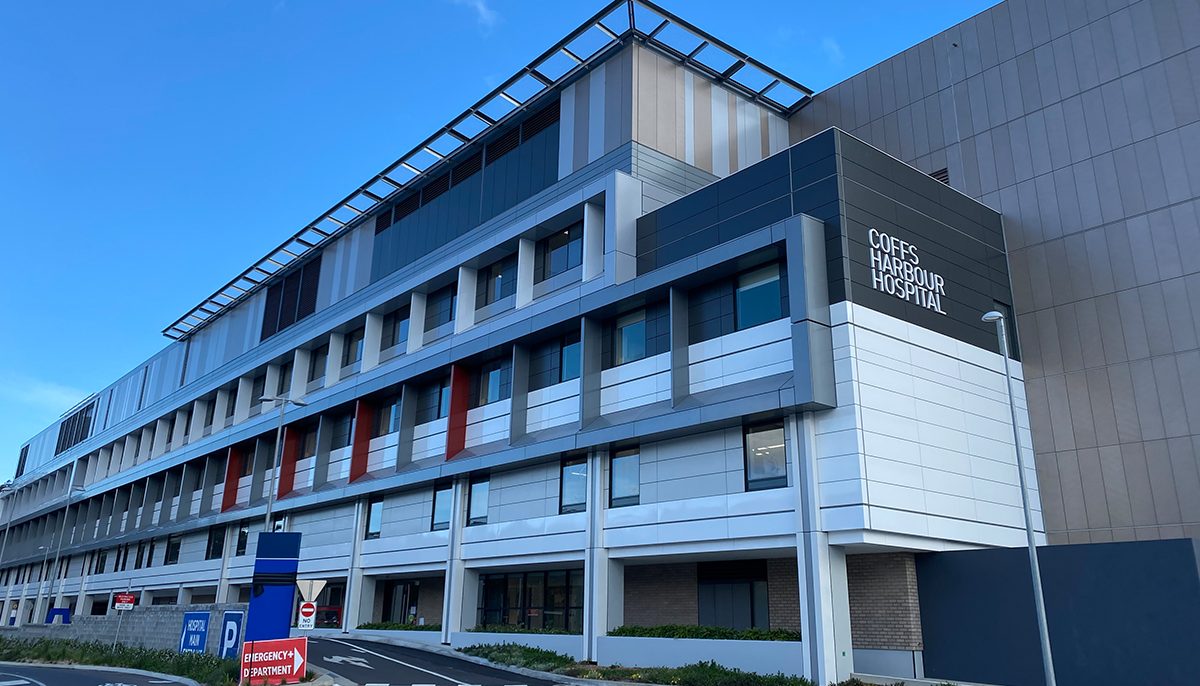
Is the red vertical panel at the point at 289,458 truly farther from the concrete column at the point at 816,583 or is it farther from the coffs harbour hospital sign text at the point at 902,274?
the coffs harbour hospital sign text at the point at 902,274

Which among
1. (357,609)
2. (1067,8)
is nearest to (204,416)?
(357,609)

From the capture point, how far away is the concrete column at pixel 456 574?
110 ft

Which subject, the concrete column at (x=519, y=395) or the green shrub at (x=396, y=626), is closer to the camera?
the concrete column at (x=519, y=395)

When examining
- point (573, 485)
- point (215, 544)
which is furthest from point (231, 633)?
point (215, 544)

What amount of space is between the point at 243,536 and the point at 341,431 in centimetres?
1126

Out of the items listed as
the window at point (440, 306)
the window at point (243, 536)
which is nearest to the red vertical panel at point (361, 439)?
the window at point (440, 306)

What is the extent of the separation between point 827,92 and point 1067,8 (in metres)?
9.66

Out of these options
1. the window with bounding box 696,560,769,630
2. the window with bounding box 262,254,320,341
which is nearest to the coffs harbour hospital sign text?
the window with bounding box 696,560,769,630

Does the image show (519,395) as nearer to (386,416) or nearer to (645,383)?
(645,383)

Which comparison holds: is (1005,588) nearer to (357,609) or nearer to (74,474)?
(357,609)

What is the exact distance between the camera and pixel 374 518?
133 feet

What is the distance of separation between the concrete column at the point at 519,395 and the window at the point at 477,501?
277 cm

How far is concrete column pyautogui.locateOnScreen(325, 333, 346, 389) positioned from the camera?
46.3 metres

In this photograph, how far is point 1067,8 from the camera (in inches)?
1217
